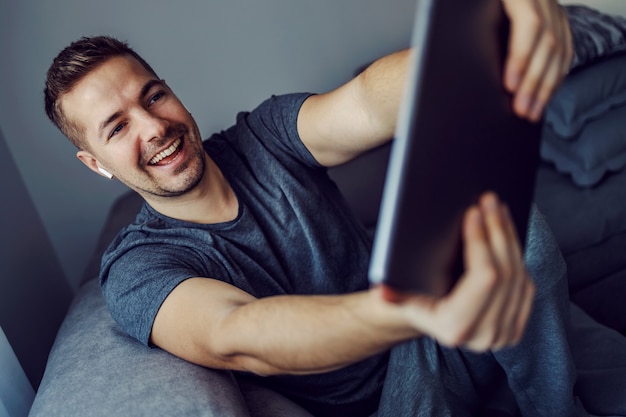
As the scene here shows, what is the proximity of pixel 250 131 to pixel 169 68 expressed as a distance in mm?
717

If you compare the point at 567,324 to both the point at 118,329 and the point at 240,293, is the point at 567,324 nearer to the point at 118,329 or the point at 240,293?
the point at 240,293

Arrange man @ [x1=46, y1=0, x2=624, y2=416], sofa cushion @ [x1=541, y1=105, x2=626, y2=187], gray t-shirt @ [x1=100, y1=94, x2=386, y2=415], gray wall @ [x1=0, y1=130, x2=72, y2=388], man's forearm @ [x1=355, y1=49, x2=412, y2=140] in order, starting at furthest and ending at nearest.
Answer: sofa cushion @ [x1=541, y1=105, x2=626, y2=187], gray wall @ [x1=0, y1=130, x2=72, y2=388], gray t-shirt @ [x1=100, y1=94, x2=386, y2=415], man's forearm @ [x1=355, y1=49, x2=412, y2=140], man @ [x1=46, y1=0, x2=624, y2=416]

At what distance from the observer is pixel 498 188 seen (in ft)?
2.36

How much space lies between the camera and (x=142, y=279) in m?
1.12

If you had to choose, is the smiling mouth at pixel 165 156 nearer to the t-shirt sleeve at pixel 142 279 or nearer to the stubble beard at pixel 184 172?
the stubble beard at pixel 184 172

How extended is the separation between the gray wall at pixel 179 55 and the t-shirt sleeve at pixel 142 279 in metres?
0.88

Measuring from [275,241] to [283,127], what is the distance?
237 mm

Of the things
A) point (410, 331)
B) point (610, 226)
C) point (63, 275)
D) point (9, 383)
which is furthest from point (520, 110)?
point (63, 275)

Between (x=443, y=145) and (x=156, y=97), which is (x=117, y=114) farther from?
(x=443, y=145)

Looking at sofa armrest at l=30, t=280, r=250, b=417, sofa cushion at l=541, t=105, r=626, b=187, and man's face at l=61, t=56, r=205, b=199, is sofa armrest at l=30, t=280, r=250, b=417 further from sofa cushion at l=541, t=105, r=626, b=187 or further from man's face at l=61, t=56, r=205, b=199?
sofa cushion at l=541, t=105, r=626, b=187

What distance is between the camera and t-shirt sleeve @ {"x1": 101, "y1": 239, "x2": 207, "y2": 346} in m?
1.08

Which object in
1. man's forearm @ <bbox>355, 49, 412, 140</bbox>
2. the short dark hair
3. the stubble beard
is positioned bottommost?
the stubble beard

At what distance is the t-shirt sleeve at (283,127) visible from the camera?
137cm

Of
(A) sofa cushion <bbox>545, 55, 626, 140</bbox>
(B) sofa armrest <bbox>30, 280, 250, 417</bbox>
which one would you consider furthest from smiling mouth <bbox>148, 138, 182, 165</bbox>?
(A) sofa cushion <bbox>545, 55, 626, 140</bbox>
